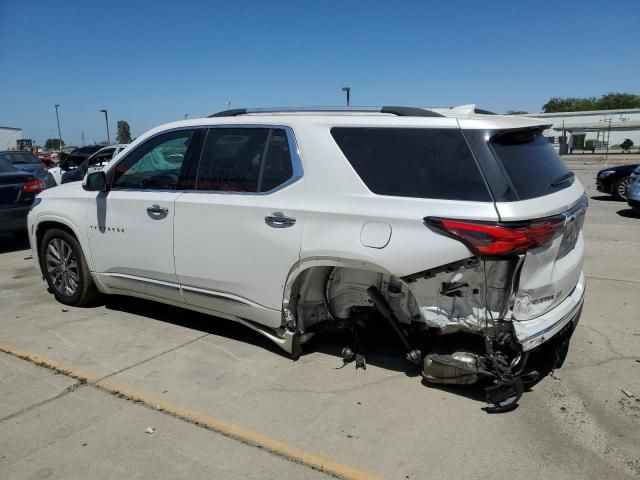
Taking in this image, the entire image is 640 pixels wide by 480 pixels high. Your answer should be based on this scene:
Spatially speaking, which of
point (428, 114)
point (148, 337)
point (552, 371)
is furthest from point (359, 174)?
point (148, 337)

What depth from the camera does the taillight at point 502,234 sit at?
3.06 m

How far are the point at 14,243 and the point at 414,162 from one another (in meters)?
8.94

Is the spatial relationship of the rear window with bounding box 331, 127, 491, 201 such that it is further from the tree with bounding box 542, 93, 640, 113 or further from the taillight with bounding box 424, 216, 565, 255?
the tree with bounding box 542, 93, 640, 113

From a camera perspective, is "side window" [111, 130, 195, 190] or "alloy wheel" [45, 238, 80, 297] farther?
"alloy wheel" [45, 238, 80, 297]

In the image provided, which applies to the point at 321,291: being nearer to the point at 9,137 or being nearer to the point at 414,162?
the point at 414,162

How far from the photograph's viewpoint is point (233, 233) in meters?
4.10

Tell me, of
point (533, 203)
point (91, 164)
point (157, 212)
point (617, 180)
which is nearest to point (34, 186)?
point (157, 212)

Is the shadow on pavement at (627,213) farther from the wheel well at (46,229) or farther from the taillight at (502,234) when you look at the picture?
the wheel well at (46,229)

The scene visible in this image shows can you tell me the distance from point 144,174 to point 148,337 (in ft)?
4.79

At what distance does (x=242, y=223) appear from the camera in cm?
405

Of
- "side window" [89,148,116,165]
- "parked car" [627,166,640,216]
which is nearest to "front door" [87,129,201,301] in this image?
"parked car" [627,166,640,216]

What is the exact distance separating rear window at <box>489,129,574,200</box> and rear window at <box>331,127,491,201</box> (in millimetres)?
205

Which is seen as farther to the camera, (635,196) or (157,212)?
(635,196)

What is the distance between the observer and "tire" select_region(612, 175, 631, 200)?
44.5 feet
